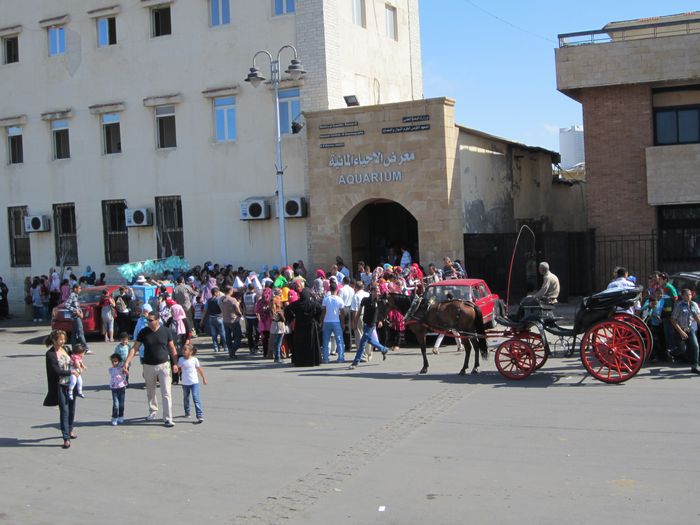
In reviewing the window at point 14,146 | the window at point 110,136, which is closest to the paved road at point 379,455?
the window at point 110,136

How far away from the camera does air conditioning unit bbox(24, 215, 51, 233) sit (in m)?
32.0

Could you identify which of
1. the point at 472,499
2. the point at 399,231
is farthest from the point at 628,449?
the point at 399,231

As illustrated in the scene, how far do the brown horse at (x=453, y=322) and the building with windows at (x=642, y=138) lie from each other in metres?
10.5

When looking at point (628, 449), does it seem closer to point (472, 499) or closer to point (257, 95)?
point (472, 499)

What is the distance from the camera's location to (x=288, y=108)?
2719 cm

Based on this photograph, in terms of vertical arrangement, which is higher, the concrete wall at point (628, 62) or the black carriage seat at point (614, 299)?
the concrete wall at point (628, 62)

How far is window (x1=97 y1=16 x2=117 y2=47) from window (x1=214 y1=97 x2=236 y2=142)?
5087 millimetres

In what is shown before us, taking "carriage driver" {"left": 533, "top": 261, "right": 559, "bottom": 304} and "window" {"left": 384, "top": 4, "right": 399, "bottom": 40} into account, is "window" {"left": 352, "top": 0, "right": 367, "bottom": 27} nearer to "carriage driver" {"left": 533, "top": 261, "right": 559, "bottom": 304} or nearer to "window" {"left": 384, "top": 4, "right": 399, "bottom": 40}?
"window" {"left": 384, "top": 4, "right": 399, "bottom": 40}

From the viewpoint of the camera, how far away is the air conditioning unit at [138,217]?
29609 mm

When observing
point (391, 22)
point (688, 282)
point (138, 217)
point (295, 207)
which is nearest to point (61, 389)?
point (688, 282)

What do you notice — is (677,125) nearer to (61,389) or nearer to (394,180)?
(394,180)

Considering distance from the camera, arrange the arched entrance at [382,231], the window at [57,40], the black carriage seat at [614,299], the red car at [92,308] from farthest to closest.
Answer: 1. the window at [57,40]
2. the arched entrance at [382,231]
3. the red car at [92,308]
4. the black carriage seat at [614,299]

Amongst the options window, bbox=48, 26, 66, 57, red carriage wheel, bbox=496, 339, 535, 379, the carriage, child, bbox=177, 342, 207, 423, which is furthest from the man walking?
window, bbox=48, 26, 66, 57

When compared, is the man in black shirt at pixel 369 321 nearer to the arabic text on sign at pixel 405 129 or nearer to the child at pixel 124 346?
the child at pixel 124 346
